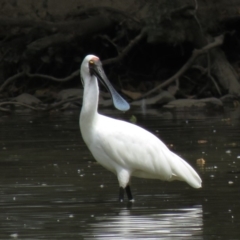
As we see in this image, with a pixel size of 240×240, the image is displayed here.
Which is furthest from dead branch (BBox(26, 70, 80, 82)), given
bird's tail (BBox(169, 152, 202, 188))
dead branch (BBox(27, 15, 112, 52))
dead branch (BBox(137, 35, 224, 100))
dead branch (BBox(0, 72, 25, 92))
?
bird's tail (BBox(169, 152, 202, 188))

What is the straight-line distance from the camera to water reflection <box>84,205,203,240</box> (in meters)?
7.10

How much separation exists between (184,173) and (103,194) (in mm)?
824

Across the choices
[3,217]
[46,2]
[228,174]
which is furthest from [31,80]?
[3,217]

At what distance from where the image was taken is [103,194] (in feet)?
29.9

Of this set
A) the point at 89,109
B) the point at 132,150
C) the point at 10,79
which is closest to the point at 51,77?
the point at 10,79

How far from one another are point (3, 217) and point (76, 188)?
1.52 m

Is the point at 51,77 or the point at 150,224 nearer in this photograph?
the point at 150,224

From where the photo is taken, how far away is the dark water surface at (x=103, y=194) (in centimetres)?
737

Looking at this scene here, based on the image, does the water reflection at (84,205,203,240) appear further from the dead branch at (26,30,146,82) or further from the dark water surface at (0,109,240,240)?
the dead branch at (26,30,146,82)

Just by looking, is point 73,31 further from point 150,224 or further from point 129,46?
point 150,224

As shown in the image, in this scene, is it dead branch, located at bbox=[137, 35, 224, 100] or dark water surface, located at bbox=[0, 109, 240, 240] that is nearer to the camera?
dark water surface, located at bbox=[0, 109, 240, 240]

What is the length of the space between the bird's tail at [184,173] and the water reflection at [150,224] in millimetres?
372

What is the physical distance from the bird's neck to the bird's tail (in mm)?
761

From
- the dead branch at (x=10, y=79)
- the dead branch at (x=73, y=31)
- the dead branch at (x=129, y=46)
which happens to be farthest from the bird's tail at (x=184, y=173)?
the dead branch at (x=10, y=79)
